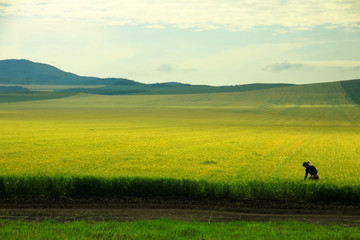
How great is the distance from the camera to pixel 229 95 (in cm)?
15625

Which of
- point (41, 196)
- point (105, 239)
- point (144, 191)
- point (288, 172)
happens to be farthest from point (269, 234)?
point (288, 172)

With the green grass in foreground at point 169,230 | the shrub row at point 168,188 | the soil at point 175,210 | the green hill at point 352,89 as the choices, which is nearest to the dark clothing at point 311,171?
the shrub row at point 168,188

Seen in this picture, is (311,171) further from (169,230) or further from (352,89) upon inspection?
(352,89)

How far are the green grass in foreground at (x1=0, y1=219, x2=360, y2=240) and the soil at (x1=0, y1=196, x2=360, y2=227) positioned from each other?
1.02 meters

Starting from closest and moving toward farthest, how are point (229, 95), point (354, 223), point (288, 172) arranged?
point (354, 223)
point (288, 172)
point (229, 95)

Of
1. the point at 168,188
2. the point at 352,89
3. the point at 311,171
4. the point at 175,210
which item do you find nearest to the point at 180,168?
the point at 168,188

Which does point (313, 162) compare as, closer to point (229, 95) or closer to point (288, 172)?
point (288, 172)

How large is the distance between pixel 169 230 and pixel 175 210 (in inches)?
121

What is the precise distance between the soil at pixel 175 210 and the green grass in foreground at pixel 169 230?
1.02 m

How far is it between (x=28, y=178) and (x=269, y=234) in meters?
10.2

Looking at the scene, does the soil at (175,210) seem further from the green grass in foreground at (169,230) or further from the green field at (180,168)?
the green grass in foreground at (169,230)

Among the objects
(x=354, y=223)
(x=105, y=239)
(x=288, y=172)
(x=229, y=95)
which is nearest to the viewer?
(x=105, y=239)

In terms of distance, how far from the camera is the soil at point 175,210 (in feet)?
41.2

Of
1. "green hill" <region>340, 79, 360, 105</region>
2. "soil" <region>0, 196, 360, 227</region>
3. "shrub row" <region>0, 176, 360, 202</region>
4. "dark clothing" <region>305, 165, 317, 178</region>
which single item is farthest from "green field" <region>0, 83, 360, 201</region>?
"green hill" <region>340, 79, 360, 105</region>
